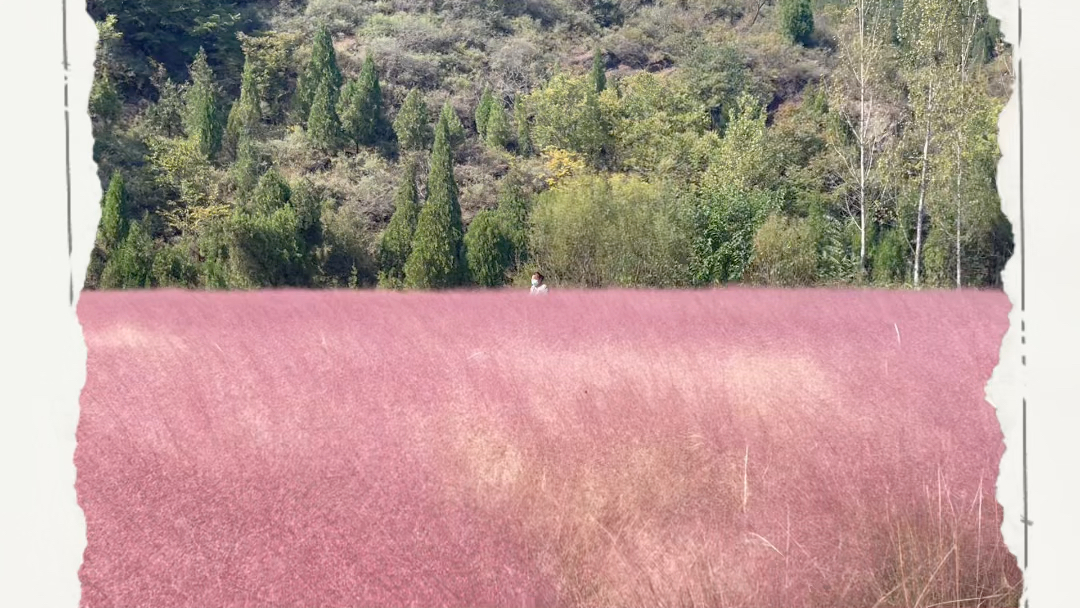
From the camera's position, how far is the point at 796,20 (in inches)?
2154

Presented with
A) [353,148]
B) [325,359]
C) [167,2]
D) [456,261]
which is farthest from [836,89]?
[167,2]

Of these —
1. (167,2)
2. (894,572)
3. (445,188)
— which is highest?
(167,2)

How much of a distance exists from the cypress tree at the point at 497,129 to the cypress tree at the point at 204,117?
32.9ft

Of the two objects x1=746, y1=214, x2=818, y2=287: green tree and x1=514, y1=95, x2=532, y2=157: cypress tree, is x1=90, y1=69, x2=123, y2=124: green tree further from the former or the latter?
x1=746, y1=214, x2=818, y2=287: green tree

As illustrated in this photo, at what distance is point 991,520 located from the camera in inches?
90.7

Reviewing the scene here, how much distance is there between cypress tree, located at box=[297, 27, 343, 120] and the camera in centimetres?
3634

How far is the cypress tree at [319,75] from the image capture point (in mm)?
36344

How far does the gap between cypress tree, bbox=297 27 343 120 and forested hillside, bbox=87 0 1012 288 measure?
0.46ft

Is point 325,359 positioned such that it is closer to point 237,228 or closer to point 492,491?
Result: point 492,491

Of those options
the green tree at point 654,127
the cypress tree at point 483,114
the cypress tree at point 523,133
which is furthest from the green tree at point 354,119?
the green tree at point 654,127

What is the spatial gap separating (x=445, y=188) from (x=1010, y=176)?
2587cm

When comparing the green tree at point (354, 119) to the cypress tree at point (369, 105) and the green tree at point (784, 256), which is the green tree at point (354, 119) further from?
the green tree at point (784, 256)

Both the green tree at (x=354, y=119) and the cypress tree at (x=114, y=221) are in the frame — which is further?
the green tree at (x=354, y=119)

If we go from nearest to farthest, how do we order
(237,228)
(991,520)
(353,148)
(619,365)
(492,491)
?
(492,491), (991,520), (619,365), (237,228), (353,148)
